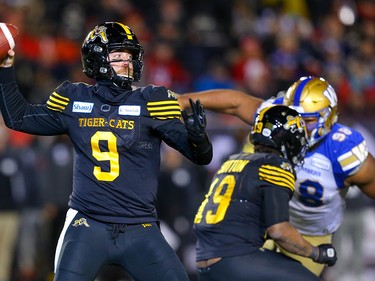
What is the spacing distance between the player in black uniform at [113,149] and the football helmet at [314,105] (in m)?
1.37

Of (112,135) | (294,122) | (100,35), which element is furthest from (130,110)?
(294,122)

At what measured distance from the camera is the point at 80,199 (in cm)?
484

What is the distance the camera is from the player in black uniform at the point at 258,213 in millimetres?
5102

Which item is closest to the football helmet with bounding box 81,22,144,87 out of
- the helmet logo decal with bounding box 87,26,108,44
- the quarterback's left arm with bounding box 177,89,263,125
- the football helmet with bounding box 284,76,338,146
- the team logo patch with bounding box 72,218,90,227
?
the helmet logo decal with bounding box 87,26,108,44

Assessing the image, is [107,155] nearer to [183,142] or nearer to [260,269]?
[183,142]

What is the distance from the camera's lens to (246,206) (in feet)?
17.1

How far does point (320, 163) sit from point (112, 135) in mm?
1769

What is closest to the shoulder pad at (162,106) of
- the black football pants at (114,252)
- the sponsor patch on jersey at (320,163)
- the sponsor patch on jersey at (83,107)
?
the sponsor patch on jersey at (83,107)

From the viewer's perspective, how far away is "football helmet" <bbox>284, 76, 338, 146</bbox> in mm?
5977

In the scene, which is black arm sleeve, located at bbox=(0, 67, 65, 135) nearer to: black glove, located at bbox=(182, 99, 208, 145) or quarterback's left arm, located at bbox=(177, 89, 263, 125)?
black glove, located at bbox=(182, 99, 208, 145)

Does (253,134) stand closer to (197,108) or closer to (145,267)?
(197,108)

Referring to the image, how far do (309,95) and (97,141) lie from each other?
1.78 metres

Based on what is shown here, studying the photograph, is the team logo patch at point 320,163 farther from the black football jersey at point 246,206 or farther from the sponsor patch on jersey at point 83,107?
the sponsor patch on jersey at point 83,107

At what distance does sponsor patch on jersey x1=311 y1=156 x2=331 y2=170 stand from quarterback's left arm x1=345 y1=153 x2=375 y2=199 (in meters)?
0.16
